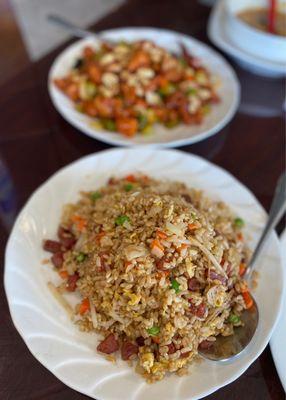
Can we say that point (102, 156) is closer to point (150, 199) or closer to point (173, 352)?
point (150, 199)

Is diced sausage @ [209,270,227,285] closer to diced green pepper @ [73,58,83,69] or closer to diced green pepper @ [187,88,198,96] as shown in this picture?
diced green pepper @ [187,88,198,96]

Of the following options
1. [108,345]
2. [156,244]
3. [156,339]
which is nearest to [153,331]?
[156,339]

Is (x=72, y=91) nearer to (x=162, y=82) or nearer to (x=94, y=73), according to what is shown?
(x=94, y=73)

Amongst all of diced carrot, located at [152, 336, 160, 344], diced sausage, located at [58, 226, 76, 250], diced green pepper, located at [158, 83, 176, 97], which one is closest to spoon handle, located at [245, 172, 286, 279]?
diced carrot, located at [152, 336, 160, 344]

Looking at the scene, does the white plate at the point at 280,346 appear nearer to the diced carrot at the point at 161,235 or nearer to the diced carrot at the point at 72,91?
the diced carrot at the point at 161,235

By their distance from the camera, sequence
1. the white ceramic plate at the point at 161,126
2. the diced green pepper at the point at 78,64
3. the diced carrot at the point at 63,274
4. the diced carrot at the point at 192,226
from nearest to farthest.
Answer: the diced carrot at the point at 192,226 < the diced carrot at the point at 63,274 < the white ceramic plate at the point at 161,126 < the diced green pepper at the point at 78,64

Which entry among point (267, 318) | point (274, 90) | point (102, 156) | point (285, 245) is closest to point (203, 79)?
point (274, 90)

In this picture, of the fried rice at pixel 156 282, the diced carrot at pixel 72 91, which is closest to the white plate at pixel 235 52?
the diced carrot at pixel 72 91
